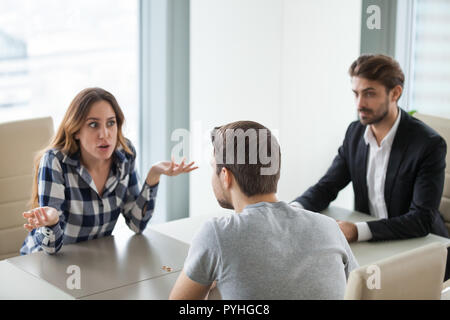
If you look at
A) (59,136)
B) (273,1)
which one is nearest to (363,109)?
(273,1)

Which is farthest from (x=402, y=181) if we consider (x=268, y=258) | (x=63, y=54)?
(x=63, y=54)

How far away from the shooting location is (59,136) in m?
2.30

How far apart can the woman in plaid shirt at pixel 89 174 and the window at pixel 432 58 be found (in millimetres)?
2261

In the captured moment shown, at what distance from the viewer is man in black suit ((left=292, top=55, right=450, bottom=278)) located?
2.52 metres

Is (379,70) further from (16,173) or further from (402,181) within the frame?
(16,173)

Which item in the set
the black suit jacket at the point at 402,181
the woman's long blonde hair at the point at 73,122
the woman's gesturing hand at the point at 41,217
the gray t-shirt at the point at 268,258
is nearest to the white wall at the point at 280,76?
the black suit jacket at the point at 402,181

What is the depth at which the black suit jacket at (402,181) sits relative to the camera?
2361 millimetres

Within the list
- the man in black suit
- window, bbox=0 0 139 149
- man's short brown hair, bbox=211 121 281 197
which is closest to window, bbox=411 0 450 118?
the man in black suit

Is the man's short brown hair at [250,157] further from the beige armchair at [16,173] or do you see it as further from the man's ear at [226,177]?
the beige armchair at [16,173]

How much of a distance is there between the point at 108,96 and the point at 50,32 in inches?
49.9

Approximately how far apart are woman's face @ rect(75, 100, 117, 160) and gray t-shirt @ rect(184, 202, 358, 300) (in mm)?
820

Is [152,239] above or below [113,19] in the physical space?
below

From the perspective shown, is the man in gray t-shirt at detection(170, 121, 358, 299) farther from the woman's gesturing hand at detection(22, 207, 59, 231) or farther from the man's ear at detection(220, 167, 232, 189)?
the woman's gesturing hand at detection(22, 207, 59, 231)
